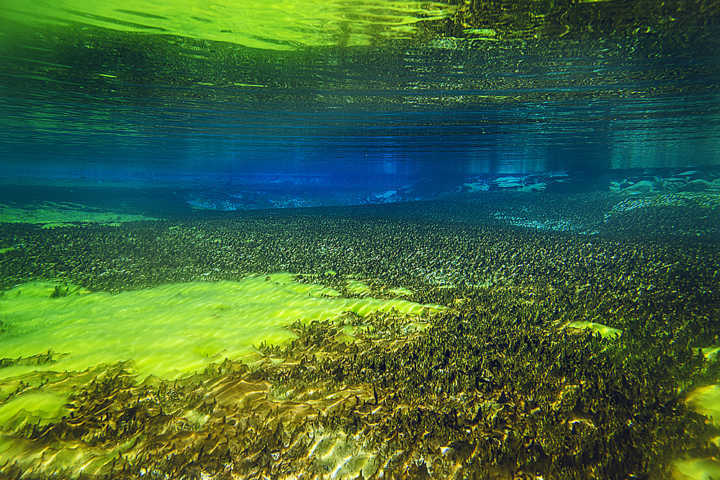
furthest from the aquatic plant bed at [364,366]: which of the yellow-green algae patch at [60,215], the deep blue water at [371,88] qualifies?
the yellow-green algae patch at [60,215]

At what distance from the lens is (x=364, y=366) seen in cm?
497

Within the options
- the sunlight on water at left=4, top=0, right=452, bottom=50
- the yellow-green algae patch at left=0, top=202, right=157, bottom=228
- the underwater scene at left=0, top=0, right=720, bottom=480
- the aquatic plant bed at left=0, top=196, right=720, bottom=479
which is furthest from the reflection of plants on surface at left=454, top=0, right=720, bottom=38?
the yellow-green algae patch at left=0, top=202, right=157, bottom=228

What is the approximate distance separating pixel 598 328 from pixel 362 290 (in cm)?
570

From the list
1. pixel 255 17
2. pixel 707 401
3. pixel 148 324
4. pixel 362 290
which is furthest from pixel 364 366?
pixel 255 17

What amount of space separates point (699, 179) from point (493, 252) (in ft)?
110

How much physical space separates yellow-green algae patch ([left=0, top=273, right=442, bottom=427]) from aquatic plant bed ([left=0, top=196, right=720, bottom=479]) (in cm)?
5

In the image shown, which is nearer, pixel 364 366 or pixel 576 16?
pixel 364 366

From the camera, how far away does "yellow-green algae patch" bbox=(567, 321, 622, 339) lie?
19.4 ft

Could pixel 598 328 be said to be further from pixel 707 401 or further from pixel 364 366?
pixel 364 366

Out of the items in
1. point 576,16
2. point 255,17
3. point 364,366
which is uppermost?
point 255,17

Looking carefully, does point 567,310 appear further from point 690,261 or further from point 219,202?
point 219,202

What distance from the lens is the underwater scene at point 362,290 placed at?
3.48m

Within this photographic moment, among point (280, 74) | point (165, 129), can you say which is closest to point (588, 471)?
point (280, 74)

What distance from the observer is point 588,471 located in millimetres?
3033
